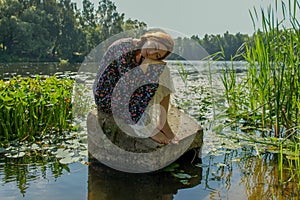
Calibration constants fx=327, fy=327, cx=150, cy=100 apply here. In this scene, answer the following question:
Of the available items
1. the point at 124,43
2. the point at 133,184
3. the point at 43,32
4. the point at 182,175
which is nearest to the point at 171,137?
the point at 182,175

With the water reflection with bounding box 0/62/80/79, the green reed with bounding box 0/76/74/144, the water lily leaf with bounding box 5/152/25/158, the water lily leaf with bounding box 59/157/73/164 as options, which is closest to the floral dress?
the water lily leaf with bounding box 59/157/73/164

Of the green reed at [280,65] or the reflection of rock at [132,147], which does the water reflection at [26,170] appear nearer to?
the reflection of rock at [132,147]

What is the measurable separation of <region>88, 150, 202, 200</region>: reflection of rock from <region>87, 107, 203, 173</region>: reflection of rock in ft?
0.25

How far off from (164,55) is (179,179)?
1002 mm

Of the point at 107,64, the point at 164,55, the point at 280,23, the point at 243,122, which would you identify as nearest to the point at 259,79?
the point at 280,23

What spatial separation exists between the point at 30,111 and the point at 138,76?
1.50 meters

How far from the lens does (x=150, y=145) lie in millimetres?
2676

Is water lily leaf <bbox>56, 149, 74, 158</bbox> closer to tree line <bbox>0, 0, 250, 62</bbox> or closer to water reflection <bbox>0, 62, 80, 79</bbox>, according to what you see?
water reflection <bbox>0, 62, 80, 79</bbox>

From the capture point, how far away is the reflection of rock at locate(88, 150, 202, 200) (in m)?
2.35

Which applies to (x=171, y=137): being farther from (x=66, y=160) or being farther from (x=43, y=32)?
(x=43, y=32)

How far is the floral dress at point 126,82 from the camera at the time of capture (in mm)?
2709

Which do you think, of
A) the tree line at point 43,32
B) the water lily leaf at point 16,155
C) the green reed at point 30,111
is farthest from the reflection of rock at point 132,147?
the tree line at point 43,32

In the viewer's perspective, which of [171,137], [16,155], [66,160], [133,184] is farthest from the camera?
[16,155]

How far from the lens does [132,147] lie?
2.73 metres
